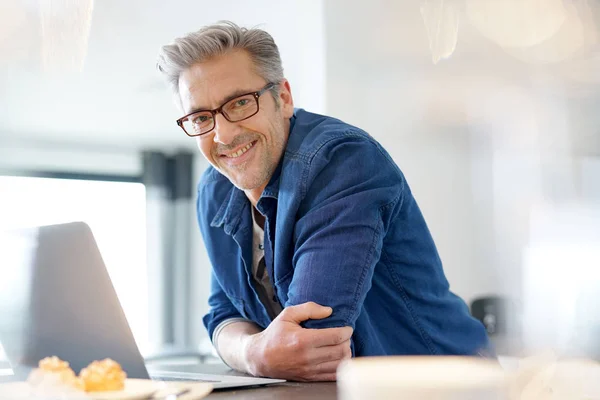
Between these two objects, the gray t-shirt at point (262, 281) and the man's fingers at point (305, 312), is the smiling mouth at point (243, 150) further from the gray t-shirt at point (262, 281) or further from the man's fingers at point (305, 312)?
the man's fingers at point (305, 312)

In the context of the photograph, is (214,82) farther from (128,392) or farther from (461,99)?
(461,99)

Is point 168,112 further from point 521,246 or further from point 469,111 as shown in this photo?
point 521,246

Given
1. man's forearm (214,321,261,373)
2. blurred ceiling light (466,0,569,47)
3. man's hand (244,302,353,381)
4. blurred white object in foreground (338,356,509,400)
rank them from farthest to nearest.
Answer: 1. blurred ceiling light (466,0,569,47)
2. man's forearm (214,321,261,373)
3. man's hand (244,302,353,381)
4. blurred white object in foreground (338,356,509,400)

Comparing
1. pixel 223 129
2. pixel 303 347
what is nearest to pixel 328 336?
pixel 303 347

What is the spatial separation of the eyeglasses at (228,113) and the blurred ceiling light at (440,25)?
2.20m

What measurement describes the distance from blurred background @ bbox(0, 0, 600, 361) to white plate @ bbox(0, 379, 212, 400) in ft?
7.08

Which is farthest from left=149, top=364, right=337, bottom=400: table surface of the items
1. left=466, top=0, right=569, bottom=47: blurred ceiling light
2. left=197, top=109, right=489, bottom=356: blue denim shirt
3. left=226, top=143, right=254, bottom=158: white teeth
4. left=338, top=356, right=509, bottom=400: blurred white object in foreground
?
left=466, top=0, right=569, bottom=47: blurred ceiling light

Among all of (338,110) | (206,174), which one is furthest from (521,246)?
(206,174)

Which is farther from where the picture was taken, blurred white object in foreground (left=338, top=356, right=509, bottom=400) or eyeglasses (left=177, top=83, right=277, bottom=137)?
eyeglasses (left=177, top=83, right=277, bottom=137)

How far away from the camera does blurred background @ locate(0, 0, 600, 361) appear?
283 cm

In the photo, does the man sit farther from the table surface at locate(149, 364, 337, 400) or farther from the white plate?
the white plate

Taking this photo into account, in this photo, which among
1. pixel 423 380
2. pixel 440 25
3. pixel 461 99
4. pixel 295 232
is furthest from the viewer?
pixel 461 99

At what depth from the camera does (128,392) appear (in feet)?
1.78

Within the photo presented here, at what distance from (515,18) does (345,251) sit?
3.12 m
